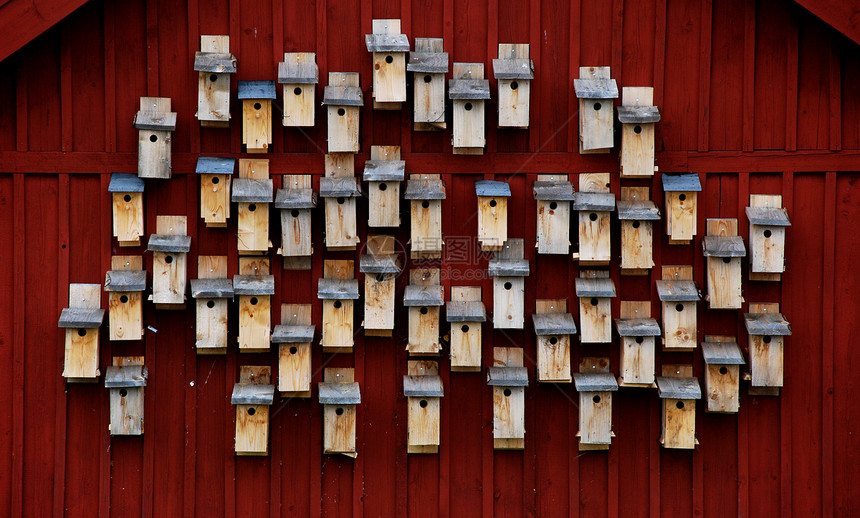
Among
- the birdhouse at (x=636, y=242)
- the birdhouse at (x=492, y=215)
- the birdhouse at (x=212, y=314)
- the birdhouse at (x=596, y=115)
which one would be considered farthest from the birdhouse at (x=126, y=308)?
the birdhouse at (x=636, y=242)

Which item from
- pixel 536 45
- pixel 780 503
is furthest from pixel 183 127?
pixel 780 503

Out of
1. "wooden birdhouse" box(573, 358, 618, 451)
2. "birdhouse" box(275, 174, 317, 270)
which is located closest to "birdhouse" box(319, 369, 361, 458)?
"birdhouse" box(275, 174, 317, 270)

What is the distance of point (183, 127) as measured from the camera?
6.55 meters

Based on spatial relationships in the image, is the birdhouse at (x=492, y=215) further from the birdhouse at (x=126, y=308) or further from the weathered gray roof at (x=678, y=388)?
the birdhouse at (x=126, y=308)

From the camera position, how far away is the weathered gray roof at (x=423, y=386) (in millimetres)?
6406

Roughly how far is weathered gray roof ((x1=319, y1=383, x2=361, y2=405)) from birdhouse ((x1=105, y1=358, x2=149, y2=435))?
4.50 feet

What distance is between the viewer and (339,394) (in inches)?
254

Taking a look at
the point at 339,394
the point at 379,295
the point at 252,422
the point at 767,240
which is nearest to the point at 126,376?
the point at 252,422

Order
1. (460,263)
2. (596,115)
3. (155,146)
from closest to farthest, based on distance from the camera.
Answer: (155,146), (596,115), (460,263)

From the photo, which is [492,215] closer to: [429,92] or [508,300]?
[508,300]

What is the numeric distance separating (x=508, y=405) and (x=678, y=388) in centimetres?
131

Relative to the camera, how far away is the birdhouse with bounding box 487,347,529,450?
6441mm

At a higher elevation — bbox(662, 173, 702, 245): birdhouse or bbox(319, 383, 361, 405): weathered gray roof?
bbox(662, 173, 702, 245): birdhouse

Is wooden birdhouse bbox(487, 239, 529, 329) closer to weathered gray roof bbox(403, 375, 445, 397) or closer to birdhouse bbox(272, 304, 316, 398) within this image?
weathered gray roof bbox(403, 375, 445, 397)
